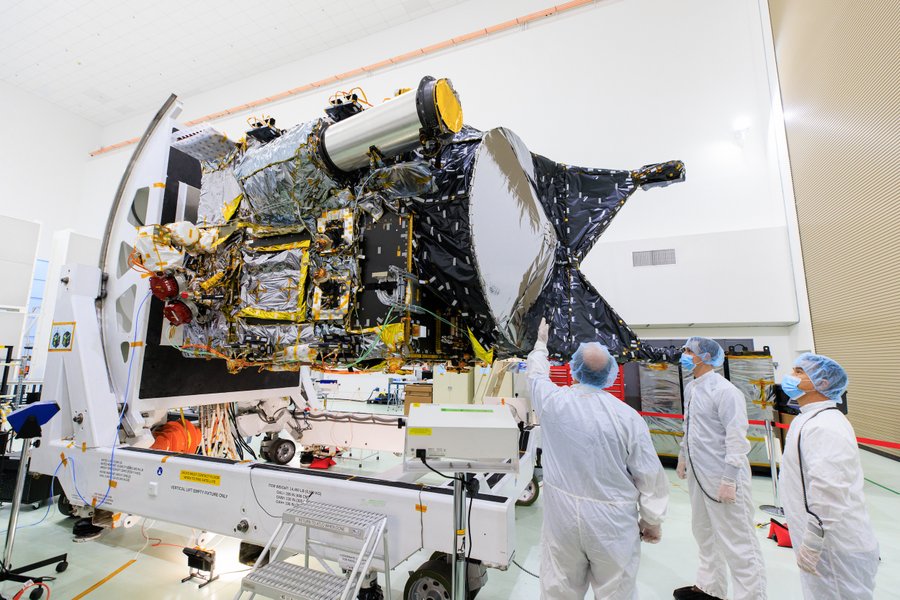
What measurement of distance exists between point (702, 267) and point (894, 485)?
3.41 m

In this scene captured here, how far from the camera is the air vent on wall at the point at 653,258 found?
6680mm

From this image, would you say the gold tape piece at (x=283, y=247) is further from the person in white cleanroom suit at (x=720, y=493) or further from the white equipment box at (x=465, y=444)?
the person in white cleanroom suit at (x=720, y=493)

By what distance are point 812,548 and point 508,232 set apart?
2.19 metres

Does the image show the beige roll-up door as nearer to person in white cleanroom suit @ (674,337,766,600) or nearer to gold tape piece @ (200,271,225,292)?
person in white cleanroom suit @ (674,337,766,600)

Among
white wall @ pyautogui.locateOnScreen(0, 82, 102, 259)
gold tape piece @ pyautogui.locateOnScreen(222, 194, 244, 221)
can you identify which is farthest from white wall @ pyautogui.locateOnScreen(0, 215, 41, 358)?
gold tape piece @ pyautogui.locateOnScreen(222, 194, 244, 221)

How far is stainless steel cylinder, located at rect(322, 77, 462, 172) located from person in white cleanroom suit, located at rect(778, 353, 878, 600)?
245 cm

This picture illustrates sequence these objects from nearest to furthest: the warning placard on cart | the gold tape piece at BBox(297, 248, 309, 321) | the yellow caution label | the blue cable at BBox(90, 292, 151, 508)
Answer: the yellow caution label, the gold tape piece at BBox(297, 248, 309, 321), the blue cable at BBox(90, 292, 151, 508), the warning placard on cart

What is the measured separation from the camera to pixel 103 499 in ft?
9.62

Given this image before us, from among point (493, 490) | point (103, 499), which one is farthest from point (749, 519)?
point (103, 499)

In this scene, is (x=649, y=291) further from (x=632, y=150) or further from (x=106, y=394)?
(x=106, y=394)

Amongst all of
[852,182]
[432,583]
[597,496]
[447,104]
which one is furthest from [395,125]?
[852,182]

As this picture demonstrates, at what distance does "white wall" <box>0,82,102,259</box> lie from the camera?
11.2 metres

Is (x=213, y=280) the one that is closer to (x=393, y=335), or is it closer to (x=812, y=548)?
(x=393, y=335)

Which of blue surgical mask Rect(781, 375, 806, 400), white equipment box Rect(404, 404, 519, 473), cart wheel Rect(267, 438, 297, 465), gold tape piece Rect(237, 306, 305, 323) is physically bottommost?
cart wheel Rect(267, 438, 297, 465)
